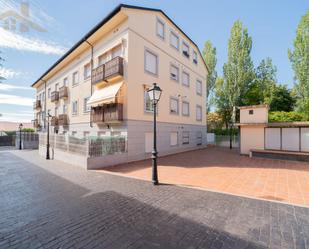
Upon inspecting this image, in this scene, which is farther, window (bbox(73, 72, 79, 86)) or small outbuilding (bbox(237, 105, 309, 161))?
window (bbox(73, 72, 79, 86))

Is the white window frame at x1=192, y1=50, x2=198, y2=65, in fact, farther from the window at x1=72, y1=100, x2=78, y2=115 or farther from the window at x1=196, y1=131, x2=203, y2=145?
the window at x1=72, y1=100, x2=78, y2=115

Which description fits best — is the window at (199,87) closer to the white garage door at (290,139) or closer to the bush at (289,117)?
the bush at (289,117)

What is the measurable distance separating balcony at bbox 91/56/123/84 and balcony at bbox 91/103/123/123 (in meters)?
2.21

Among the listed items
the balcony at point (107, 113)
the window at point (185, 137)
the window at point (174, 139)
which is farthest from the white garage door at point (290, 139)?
the balcony at point (107, 113)

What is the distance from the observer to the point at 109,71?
40.4 feet

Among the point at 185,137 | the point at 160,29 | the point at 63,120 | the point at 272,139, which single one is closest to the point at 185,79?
the point at 160,29

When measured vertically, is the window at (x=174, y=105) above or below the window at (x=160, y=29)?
below

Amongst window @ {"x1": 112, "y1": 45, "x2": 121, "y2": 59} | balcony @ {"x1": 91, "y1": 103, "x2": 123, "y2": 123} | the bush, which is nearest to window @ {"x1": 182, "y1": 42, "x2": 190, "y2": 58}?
window @ {"x1": 112, "y1": 45, "x2": 121, "y2": 59}

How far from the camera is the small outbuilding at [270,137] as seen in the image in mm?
11602

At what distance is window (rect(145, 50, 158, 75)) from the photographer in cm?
1311

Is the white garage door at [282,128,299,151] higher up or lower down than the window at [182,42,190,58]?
lower down

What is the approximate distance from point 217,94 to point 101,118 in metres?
26.4

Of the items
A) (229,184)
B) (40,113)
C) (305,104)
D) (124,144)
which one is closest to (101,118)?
(124,144)

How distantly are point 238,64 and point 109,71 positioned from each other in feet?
74.8
